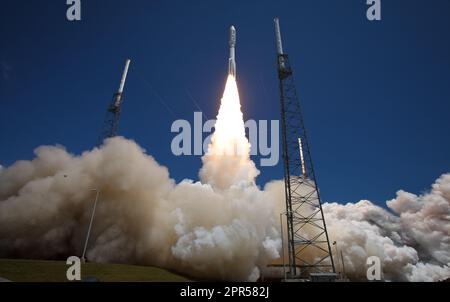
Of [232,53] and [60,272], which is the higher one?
[232,53]

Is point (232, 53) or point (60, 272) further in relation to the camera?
point (232, 53)

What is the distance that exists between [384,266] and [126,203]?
6660 cm

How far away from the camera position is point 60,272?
3334 centimetres

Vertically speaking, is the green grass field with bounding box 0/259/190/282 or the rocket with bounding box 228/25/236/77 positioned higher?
the rocket with bounding box 228/25/236/77

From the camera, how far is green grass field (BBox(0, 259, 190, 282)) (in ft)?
98.1

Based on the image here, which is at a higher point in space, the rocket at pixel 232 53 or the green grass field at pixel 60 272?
the rocket at pixel 232 53

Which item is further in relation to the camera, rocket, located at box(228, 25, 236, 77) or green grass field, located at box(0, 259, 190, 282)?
rocket, located at box(228, 25, 236, 77)

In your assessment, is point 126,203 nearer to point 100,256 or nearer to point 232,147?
point 100,256

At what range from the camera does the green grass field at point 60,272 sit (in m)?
29.9

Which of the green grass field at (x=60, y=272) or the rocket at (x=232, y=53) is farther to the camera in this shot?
the rocket at (x=232, y=53)
